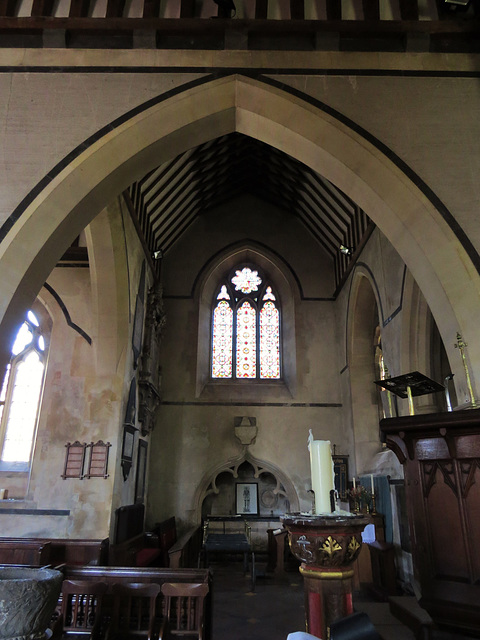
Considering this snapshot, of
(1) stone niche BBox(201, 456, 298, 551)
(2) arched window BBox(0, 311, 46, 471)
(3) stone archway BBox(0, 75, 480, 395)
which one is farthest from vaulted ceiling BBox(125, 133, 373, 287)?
(1) stone niche BBox(201, 456, 298, 551)

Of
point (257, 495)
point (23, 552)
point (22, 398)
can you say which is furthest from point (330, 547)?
point (257, 495)

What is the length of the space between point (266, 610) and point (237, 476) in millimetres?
3845

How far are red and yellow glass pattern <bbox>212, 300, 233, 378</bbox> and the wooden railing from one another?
6253 millimetres

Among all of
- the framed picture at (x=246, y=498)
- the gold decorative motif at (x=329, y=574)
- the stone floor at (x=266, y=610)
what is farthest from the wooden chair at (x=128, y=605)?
the framed picture at (x=246, y=498)

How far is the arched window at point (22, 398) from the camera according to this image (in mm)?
6684

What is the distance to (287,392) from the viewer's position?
9195mm

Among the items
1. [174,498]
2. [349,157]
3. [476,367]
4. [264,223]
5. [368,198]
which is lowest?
[174,498]

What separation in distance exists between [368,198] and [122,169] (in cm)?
212

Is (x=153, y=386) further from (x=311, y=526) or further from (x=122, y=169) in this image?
(x=311, y=526)

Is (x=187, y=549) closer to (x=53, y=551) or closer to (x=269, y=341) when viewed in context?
(x=53, y=551)

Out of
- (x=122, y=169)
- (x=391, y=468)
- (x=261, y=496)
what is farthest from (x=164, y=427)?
(x=122, y=169)

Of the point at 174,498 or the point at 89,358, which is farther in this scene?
the point at 174,498

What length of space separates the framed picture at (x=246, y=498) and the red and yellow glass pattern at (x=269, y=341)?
213cm

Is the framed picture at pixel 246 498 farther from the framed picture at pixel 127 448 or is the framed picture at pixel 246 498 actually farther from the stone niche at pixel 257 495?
the framed picture at pixel 127 448
